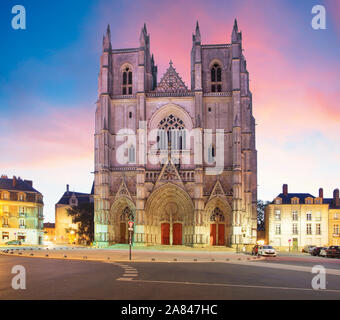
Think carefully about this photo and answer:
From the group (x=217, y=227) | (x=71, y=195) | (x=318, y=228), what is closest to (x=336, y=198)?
(x=318, y=228)

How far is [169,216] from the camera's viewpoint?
50469 mm

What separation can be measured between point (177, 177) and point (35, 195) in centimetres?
2847

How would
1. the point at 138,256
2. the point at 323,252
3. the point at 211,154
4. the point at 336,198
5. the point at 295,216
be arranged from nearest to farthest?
the point at 138,256
the point at 323,252
the point at 211,154
the point at 295,216
the point at 336,198

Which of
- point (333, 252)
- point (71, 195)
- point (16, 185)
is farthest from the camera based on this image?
point (71, 195)

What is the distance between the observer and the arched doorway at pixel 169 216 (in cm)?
4888

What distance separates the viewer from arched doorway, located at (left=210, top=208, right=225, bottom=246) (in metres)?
49.3

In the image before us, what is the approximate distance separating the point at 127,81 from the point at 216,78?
10.8 metres

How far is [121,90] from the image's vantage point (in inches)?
2095

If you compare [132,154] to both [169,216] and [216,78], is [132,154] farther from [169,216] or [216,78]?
[216,78]

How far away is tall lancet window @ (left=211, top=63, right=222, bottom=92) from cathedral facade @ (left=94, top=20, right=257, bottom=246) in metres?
0.12
